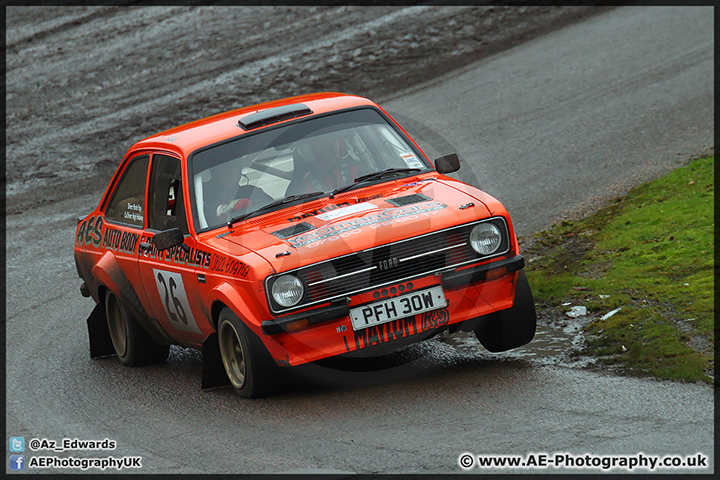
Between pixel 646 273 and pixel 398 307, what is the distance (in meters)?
2.71

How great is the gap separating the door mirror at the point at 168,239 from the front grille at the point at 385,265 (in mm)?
1054

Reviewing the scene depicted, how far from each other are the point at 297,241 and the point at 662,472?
2.58m

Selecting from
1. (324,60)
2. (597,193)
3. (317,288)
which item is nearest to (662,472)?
(317,288)

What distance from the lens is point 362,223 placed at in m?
5.85

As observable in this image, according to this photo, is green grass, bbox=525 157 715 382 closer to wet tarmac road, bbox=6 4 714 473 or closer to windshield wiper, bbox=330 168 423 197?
wet tarmac road, bbox=6 4 714 473

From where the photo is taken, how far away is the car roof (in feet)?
22.2

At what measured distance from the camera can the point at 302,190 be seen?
21.4 feet

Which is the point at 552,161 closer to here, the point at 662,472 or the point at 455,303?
the point at 455,303

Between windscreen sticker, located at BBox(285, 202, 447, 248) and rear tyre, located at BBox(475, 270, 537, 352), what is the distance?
813 mm

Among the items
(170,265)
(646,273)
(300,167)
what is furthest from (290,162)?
(646,273)

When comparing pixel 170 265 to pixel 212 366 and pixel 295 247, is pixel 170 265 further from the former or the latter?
pixel 295 247

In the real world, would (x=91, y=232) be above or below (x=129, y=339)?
above

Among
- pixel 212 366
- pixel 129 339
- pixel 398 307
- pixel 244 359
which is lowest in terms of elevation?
pixel 129 339

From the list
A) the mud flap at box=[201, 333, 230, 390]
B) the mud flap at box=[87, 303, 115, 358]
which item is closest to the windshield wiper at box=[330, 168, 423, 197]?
the mud flap at box=[201, 333, 230, 390]
